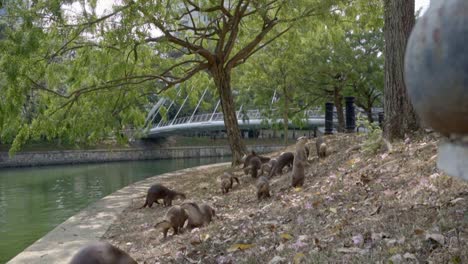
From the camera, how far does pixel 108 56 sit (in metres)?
14.2

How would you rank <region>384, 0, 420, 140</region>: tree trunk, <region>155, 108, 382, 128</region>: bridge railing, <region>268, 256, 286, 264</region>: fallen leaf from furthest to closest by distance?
<region>155, 108, 382, 128</region>: bridge railing
<region>384, 0, 420, 140</region>: tree trunk
<region>268, 256, 286, 264</region>: fallen leaf

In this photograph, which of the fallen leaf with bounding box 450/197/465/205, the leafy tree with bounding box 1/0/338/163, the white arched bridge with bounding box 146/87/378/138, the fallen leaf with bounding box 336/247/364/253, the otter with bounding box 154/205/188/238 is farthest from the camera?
the white arched bridge with bounding box 146/87/378/138

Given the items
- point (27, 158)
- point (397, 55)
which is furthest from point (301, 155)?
point (27, 158)

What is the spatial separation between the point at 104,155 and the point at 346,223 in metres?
45.8

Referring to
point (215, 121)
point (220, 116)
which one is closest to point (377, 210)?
point (215, 121)

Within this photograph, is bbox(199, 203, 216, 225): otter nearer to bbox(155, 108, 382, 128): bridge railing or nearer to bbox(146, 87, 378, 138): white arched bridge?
bbox(146, 87, 378, 138): white arched bridge

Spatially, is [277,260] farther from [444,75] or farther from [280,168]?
[280,168]

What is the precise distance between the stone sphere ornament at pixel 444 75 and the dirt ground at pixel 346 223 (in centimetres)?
251

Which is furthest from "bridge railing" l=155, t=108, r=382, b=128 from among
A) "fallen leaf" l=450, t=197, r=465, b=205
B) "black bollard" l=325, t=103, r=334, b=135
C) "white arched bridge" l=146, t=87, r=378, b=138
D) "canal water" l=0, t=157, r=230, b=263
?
"fallen leaf" l=450, t=197, r=465, b=205

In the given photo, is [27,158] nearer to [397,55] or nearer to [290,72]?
[290,72]

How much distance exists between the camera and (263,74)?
2420cm

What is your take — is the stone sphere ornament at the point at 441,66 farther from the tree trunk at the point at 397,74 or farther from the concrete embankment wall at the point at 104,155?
the concrete embankment wall at the point at 104,155

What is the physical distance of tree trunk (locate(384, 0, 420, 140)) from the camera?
306 inches

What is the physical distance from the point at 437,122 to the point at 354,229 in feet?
12.1
